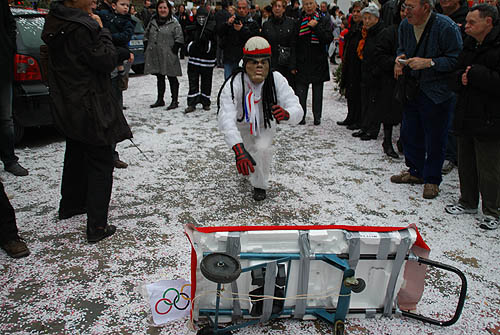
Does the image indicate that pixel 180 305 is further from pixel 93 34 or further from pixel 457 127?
pixel 457 127

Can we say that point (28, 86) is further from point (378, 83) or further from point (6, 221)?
point (378, 83)

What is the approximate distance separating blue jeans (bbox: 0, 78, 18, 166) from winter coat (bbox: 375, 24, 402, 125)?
4046mm

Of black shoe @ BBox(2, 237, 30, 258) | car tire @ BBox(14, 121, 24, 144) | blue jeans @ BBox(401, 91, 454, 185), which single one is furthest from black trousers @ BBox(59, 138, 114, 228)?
blue jeans @ BBox(401, 91, 454, 185)

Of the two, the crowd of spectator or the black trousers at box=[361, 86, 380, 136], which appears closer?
the crowd of spectator

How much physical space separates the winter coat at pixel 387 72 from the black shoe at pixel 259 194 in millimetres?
1952

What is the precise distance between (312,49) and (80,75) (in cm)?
417

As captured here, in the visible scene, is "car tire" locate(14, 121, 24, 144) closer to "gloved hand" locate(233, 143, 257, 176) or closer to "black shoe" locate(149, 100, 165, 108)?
"black shoe" locate(149, 100, 165, 108)

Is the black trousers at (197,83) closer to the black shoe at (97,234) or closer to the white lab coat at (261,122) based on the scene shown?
the white lab coat at (261,122)

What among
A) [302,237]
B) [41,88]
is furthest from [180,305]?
[41,88]

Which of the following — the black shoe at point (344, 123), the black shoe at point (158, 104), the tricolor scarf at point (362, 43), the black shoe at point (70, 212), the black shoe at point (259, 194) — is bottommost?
the black shoe at point (70, 212)

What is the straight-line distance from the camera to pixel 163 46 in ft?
23.0

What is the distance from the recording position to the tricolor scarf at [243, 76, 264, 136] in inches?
144

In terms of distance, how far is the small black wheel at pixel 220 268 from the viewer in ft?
5.75

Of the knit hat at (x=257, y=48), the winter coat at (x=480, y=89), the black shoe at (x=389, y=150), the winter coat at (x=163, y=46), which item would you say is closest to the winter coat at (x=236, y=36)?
the winter coat at (x=163, y=46)
